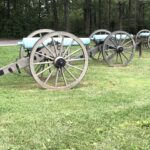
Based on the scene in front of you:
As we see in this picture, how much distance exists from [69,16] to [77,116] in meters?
36.4

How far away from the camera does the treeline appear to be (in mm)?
36594

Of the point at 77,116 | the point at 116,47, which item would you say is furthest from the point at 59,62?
the point at 116,47

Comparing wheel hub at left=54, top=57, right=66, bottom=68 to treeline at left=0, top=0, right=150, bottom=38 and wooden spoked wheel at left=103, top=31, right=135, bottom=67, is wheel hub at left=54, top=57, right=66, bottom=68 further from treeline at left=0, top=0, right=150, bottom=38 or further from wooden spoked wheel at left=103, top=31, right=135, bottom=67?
treeline at left=0, top=0, right=150, bottom=38

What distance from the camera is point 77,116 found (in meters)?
6.93

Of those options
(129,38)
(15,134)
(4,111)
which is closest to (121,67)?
(129,38)

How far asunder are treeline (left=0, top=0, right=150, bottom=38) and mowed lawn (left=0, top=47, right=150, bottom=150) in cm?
2471

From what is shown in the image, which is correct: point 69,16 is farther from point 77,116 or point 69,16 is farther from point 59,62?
point 77,116

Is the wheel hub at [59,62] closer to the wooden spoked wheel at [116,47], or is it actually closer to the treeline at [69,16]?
the wooden spoked wheel at [116,47]

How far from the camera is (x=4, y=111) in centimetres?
736

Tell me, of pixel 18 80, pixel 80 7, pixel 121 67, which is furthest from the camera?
pixel 80 7

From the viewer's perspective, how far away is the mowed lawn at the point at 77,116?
566 cm

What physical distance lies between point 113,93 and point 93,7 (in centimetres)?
3599

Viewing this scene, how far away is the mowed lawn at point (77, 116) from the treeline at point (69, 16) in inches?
973

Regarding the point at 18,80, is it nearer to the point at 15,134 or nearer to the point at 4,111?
the point at 4,111
